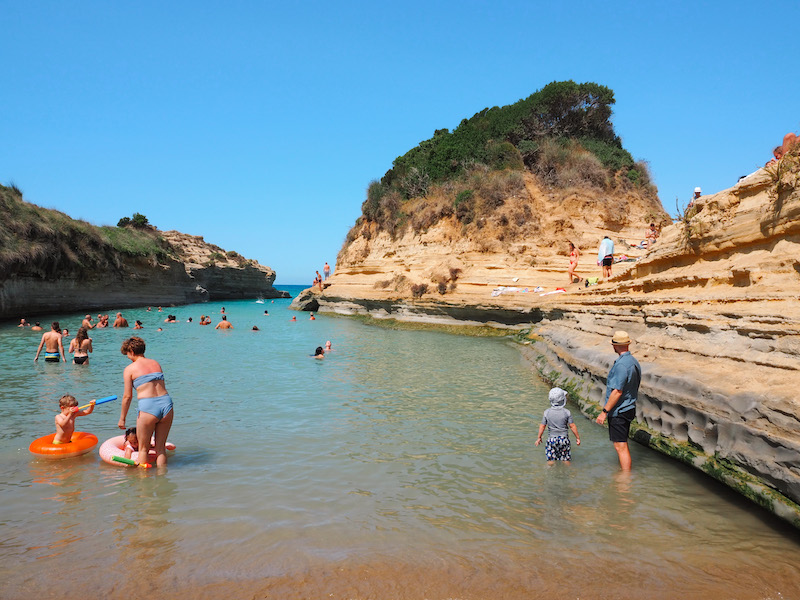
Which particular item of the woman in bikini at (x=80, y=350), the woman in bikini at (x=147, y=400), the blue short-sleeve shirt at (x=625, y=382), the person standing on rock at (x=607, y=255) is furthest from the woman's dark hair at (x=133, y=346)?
the person standing on rock at (x=607, y=255)

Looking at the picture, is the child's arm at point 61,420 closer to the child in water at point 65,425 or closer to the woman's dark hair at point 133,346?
the child in water at point 65,425

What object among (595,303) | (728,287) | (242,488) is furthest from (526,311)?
(242,488)

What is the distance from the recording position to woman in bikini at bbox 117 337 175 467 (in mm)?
5910

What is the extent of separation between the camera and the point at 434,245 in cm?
2964

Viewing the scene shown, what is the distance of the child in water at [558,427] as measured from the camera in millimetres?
6121

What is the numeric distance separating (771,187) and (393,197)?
29.6 metres

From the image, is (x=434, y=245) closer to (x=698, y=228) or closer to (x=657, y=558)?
(x=698, y=228)

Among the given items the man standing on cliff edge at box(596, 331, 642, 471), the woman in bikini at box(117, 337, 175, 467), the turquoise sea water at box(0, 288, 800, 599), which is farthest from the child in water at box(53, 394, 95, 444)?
the man standing on cliff edge at box(596, 331, 642, 471)

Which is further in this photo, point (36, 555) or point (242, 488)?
point (242, 488)

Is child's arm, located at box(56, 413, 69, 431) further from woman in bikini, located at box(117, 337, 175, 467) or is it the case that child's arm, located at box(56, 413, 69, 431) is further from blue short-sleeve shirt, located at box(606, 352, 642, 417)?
blue short-sleeve shirt, located at box(606, 352, 642, 417)

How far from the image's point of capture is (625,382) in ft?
19.2

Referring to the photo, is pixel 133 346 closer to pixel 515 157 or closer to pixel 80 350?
pixel 80 350

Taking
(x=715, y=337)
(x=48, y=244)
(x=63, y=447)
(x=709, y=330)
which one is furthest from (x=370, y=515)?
(x=48, y=244)

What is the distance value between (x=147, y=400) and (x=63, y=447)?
1.53 m
